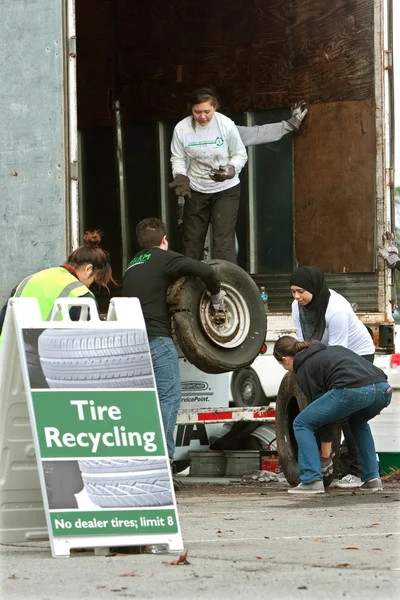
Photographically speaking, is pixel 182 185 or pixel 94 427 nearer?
pixel 94 427

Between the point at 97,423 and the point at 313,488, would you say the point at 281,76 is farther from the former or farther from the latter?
the point at 97,423

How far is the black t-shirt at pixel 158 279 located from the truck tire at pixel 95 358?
3.31 m

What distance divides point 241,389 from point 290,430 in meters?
5.00

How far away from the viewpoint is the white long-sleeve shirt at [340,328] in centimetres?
798

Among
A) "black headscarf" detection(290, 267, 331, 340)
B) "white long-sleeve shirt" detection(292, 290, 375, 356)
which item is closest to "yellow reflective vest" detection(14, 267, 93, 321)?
"black headscarf" detection(290, 267, 331, 340)

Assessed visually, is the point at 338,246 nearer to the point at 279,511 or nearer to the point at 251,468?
the point at 251,468

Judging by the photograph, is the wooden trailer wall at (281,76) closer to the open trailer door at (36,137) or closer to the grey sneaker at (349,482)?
the grey sneaker at (349,482)

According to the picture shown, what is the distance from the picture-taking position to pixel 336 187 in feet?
32.8

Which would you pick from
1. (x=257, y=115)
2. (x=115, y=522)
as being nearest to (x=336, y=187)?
(x=257, y=115)

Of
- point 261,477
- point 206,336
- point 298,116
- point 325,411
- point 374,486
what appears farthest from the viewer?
point 298,116

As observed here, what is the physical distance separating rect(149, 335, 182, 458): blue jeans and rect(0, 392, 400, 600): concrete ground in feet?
4.94

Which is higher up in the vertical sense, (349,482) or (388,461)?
(349,482)

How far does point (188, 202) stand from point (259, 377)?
431 cm

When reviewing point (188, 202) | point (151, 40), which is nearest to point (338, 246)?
point (188, 202)
